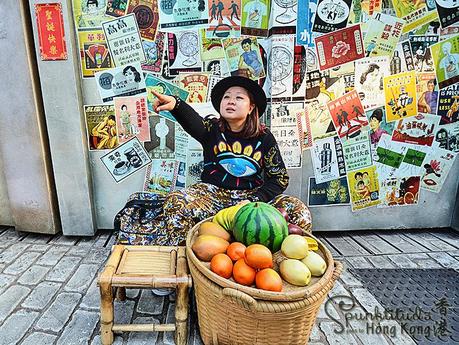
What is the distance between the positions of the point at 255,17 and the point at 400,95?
1789 millimetres

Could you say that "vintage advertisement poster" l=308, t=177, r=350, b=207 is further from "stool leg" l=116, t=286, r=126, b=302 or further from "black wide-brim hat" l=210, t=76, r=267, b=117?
"stool leg" l=116, t=286, r=126, b=302

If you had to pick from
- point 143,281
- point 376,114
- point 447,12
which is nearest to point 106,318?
point 143,281

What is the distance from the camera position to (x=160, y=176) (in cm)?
362

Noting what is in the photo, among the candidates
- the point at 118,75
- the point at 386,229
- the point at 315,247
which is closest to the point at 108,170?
the point at 118,75

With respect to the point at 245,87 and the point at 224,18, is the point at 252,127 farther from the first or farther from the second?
the point at 224,18

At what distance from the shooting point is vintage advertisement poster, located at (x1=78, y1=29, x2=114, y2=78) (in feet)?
10.8

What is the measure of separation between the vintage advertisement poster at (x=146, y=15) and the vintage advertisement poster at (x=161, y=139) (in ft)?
2.77

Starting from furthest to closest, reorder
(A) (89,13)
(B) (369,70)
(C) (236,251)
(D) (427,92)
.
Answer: (D) (427,92), (B) (369,70), (A) (89,13), (C) (236,251)

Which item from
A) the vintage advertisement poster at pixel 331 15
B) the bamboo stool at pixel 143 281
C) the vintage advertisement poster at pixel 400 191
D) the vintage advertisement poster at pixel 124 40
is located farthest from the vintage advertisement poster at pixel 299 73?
the bamboo stool at pixel 143 281

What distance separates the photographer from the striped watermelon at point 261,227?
6.56ft

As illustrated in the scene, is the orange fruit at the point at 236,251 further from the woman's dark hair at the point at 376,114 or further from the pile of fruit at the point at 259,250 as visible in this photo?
the woman's dark hair at the point at 376,114

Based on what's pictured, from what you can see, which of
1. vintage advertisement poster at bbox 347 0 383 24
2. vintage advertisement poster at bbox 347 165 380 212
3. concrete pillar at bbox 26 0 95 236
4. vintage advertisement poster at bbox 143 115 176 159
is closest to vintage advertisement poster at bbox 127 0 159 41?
concrete pillar at bbox 26 0 95 236

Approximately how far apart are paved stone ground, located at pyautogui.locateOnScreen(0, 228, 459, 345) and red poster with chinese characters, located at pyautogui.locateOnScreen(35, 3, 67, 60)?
1955 mm

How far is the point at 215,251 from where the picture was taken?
1.97m
